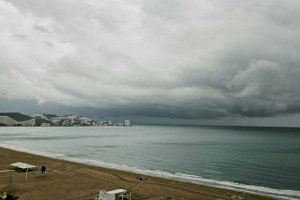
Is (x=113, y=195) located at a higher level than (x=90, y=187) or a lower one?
higher

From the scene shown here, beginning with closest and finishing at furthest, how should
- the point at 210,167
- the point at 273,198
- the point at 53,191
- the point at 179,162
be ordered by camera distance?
the point at 53,191
the point at 273,198
the point at 210,167
the point at 179,162

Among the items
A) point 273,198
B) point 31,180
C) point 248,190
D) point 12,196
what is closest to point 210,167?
point 248,190

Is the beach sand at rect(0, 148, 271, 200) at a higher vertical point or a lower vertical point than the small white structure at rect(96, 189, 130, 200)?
lower

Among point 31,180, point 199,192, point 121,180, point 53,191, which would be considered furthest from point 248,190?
point 31,180

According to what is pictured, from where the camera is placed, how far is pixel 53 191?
5206 centimetres

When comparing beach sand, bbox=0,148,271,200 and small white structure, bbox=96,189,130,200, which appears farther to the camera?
beach sand, bbox=0,148,271,200

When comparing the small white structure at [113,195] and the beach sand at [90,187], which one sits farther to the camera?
the beach sand at [90,187]

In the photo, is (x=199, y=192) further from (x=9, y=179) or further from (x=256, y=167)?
(x=256, y=167)

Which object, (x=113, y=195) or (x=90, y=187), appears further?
(x=90, y=187)

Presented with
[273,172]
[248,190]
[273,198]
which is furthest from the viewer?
[273,172]

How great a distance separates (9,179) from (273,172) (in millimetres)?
67469

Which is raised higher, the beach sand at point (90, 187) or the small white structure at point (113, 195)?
the small white structure at point (113, 195)

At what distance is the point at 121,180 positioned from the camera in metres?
66.9

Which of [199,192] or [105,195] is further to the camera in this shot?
[199,192]
